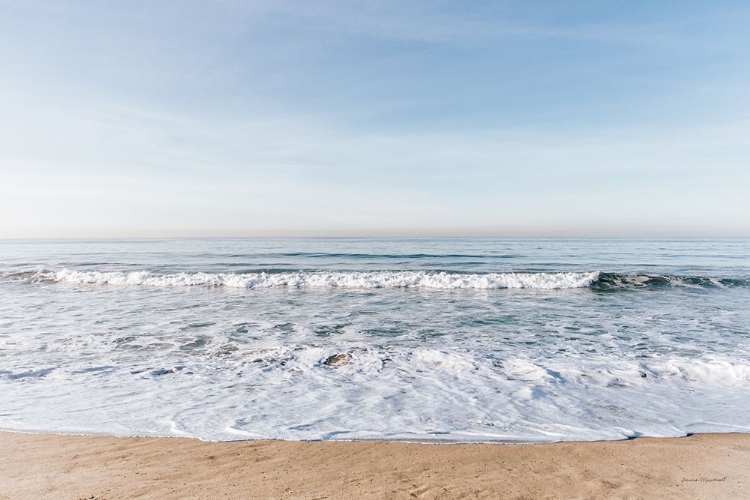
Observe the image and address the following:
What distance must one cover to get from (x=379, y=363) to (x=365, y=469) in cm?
393

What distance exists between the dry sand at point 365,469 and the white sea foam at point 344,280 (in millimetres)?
15477

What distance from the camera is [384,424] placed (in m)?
5.36

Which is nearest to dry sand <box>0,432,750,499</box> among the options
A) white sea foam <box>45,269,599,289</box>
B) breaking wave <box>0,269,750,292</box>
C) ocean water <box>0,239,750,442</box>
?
ocean water <box>0,239,750,442</box>

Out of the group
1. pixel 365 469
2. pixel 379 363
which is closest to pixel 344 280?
pixel 379 363

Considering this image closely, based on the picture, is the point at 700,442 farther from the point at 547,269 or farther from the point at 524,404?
the point at 547,269

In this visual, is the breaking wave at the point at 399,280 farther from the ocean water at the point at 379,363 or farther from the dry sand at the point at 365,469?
the dry sand at the point at 365,469

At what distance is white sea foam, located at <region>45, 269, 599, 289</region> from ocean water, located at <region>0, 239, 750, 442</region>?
62.2 inches

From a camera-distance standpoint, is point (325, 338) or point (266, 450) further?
point (325, 338)

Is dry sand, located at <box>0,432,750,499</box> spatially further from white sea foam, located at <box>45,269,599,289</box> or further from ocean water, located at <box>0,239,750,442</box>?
white sea foam, located at <box>45,269,599,289</box>

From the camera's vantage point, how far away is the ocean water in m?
5.45

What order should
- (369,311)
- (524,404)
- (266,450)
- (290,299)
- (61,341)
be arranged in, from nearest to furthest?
(266,450) → (524,404) → (61,341) → (369,311) → (290,299)

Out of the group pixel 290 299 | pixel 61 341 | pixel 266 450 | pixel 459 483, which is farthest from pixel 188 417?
pixel 290 299

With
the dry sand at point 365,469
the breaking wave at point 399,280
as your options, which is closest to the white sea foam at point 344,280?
the breaking wave at point 399,280

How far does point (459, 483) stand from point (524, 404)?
2489 mm
